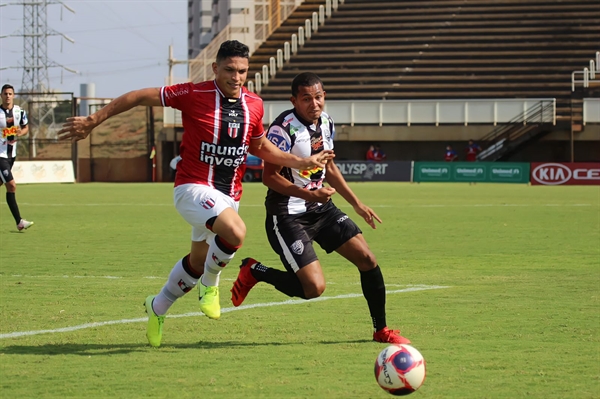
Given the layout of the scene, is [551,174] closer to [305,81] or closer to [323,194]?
[305,81]

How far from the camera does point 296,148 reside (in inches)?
291

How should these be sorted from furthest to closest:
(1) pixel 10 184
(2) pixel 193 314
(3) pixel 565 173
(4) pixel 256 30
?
(4) pixel 256 30 → (3) pixel 565 173 → (1) pixel 10 184 → (2) pixel 193 314

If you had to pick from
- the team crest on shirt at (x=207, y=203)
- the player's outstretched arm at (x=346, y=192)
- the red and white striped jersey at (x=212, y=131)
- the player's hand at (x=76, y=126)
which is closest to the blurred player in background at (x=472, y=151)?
the player's outstretched arm at (x=346, y=192)

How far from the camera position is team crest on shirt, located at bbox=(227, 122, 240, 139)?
22.9 feet

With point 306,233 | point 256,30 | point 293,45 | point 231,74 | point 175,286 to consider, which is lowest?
point 175,286

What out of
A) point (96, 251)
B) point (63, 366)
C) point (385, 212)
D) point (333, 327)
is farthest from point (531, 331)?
point (385, 212)

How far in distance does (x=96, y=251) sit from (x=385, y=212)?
978 cm

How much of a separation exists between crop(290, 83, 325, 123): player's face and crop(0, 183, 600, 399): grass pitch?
65.6 inches

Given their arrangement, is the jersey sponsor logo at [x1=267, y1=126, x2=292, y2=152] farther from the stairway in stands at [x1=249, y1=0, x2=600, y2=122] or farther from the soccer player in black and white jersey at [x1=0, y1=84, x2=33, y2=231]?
the stairway in stands at [x1=249, y1=0, x2=600, y2=122]

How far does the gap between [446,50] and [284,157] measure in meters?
48.6

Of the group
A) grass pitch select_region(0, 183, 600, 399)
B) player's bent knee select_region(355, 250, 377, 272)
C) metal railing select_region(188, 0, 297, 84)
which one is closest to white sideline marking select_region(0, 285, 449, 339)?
grass pitch select_region(0, 183, 600, 399)

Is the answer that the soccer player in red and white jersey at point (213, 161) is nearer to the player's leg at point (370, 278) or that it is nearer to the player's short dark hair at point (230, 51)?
the player's short dark hair at point (230, 51)

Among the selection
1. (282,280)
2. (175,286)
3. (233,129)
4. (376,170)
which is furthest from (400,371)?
(376,170)

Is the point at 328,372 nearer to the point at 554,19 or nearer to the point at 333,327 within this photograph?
the point at 333,327
